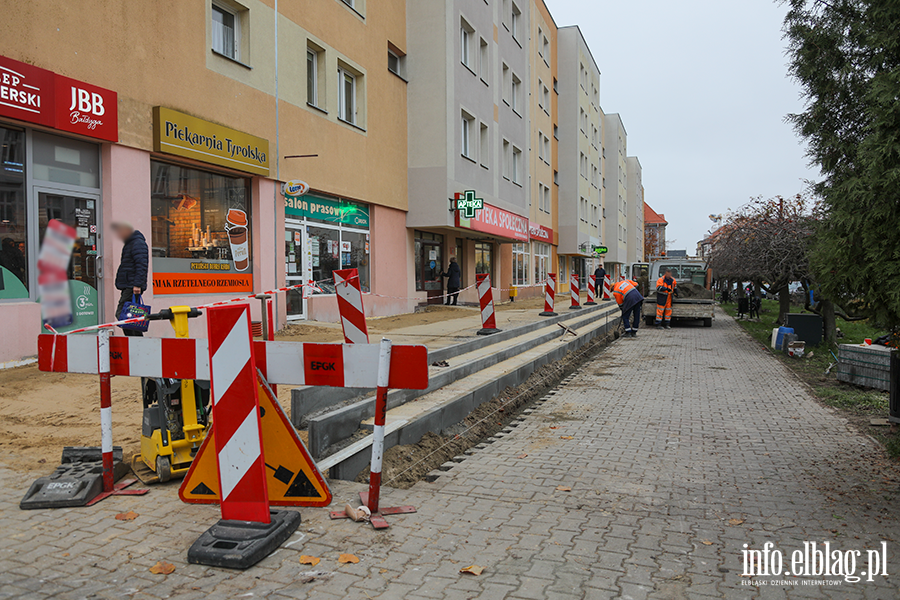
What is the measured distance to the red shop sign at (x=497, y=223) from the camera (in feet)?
67.4

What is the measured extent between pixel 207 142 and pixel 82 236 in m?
2.92

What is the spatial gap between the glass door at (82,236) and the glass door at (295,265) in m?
4.56

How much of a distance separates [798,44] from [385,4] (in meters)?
15.5

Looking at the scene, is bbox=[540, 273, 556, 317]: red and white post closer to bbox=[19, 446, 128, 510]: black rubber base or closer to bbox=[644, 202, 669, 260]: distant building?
bbox=[19, 446, 128, 510]: black rubber base

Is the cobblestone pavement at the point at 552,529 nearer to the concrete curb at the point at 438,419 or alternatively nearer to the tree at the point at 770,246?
the concrete curb at the point at 438,419

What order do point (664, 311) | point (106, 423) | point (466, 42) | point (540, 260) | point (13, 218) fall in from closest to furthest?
point (106, 423) < point (13, 218) < point (664, 311) < point (466, 42) < point (540, 260)

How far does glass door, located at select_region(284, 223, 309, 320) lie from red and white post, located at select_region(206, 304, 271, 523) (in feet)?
33.1

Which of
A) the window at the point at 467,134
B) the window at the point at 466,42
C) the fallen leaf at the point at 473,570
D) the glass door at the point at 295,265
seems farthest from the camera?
the window at the point at 466,42

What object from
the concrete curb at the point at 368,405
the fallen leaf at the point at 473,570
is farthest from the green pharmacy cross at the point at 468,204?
the fallen leaf at the point at 473,570

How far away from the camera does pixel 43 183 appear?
8.45 metres

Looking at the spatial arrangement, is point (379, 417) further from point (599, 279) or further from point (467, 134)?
point (599, 279)

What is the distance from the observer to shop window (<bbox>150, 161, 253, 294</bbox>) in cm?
1025

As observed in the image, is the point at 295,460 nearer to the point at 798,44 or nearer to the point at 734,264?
the point at 798,44

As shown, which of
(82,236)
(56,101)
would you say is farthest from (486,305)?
(56,101)
